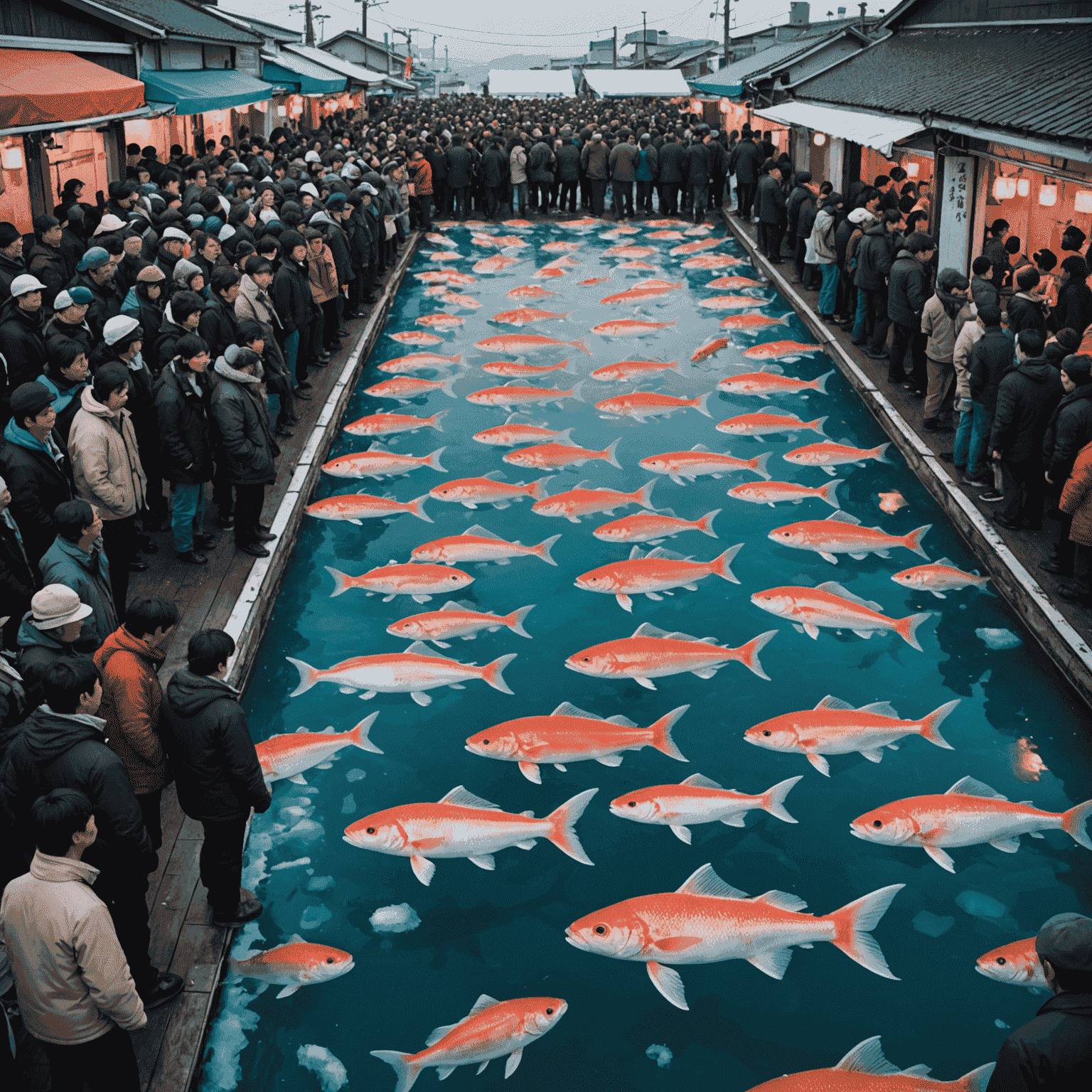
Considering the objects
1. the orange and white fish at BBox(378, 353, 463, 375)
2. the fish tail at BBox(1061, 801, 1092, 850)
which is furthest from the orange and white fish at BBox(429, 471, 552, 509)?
the fish tail at BBox(1061, 801, 1092, 850)

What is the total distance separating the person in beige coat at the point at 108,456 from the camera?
7.28 meters

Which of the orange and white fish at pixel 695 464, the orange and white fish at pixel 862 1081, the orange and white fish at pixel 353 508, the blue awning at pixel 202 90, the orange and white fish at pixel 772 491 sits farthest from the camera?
the blue awning at pixel 202 90

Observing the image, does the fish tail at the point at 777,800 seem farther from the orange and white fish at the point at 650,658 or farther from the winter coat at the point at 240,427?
the winter coat at the point at 240,427

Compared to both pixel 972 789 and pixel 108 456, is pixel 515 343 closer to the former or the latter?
pixel 108 456

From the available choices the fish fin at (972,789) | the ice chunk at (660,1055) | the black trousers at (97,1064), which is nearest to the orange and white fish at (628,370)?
the fish fin at (972,789)

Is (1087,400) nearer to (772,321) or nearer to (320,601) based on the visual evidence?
(320,601)

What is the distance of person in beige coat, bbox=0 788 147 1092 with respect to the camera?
3.84m

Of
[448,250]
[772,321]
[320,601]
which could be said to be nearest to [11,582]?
[320,601]

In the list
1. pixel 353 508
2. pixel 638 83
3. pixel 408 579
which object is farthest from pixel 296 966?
pixel 638 83

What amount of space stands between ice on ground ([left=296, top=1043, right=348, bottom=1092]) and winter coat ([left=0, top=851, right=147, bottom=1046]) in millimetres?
1348

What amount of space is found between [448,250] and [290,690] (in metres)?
17.4

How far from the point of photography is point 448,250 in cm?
2392

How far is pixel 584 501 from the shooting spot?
10328 mm

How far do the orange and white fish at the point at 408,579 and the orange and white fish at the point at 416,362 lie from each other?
6.30m
